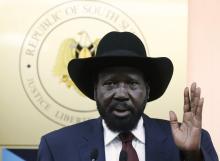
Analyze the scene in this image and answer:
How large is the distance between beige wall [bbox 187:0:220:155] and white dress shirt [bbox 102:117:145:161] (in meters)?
0.59

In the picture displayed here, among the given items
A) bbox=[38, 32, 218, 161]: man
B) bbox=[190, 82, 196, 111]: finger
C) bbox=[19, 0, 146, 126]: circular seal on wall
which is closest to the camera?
bbox=[190, 82, 196, 111]: finger

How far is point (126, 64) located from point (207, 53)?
0.67 m

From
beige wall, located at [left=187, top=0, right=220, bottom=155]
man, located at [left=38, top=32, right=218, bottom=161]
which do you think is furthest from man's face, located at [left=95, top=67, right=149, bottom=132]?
beige wall, located at [left=187, top=0, right=220, bottom=155]

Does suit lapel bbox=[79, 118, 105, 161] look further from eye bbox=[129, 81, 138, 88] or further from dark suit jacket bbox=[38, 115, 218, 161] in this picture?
eye bbox=[129, 81, 138, 88]

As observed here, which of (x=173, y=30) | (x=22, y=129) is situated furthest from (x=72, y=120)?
(x=173, y=30)

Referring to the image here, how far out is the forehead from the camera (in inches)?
43.4

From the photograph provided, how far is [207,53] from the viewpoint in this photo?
1672mm

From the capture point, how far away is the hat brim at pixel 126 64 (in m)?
1.12

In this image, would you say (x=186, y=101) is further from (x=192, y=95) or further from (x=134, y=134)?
(x=134, y=134)

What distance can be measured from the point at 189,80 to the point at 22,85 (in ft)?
2.29

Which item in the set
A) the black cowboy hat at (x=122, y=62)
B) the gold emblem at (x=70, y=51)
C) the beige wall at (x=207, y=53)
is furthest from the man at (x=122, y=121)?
the beige wall at (x=207, y=53)

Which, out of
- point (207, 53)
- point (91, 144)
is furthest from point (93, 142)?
point (207, 53)

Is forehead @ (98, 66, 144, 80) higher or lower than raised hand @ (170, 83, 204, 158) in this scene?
higher

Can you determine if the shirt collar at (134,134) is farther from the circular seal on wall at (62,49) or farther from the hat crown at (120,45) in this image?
the circular seal on wall at (62,49)
